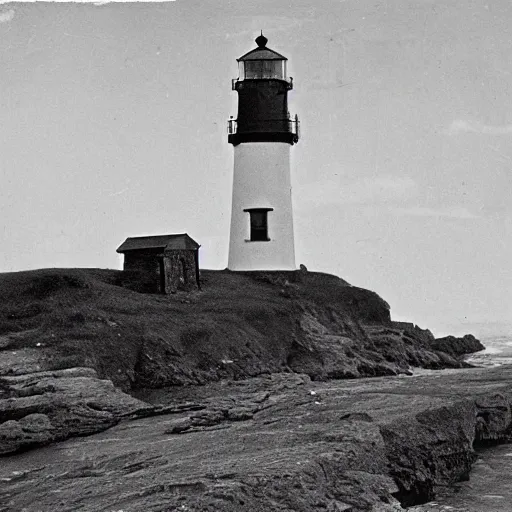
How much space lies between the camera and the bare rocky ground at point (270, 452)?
15.1 metres

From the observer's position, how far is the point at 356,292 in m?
45.5

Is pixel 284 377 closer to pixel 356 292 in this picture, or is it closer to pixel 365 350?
pixel 365 350

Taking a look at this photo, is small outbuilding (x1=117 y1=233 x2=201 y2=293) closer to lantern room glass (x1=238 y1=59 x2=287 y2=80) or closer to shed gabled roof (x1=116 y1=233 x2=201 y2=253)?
shed gabled roof (x1=116 y1=233 x2=201 y2=253)

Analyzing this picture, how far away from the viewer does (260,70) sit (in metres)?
43.9

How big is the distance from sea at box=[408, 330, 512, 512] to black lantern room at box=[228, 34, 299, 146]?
79.3 feet

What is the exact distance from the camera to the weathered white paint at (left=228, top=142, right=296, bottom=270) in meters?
44.2

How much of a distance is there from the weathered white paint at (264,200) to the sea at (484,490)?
2236 centimetres

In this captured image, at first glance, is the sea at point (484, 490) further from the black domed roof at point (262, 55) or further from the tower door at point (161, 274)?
the black domed roof at point (262, 55)

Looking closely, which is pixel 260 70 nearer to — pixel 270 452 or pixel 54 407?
pixel 54 407

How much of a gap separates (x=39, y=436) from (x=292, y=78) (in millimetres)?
28931

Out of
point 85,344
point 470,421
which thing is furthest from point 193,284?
point 470,421

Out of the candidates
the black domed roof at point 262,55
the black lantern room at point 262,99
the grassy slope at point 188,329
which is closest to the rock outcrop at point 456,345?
the grassy slope at point 188,329

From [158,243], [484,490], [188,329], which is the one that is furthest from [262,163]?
[484,490]

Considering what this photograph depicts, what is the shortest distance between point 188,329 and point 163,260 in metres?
6.14
